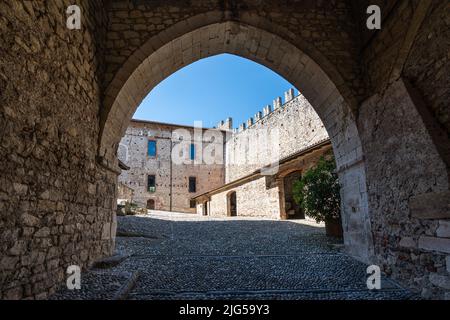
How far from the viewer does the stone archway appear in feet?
13.5

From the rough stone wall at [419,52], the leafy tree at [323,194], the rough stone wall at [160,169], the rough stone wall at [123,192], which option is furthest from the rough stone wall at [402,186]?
the rough stone wall at [160,169]

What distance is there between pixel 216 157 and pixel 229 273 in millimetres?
22464

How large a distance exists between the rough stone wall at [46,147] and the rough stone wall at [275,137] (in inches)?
483

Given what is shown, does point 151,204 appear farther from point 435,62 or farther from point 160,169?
point 435,62

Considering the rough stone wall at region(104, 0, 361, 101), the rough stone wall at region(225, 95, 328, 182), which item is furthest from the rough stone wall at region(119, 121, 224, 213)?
the rough stone wall at region(104, 0, 361, 101)

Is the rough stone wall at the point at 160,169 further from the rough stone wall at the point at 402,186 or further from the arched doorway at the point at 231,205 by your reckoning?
the rough stone wall at the point at 402,186

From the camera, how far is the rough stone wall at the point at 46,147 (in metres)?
2.14

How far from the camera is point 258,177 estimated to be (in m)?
14.1

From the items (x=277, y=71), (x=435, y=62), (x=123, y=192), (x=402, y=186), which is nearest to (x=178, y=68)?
(x=277, y=71)

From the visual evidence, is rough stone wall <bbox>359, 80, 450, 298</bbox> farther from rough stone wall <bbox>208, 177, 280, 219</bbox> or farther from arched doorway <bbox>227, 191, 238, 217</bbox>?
arched doorway <bbox>227, 191, 238, 217</bbox>

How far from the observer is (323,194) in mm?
5938

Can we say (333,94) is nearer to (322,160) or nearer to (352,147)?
(352,147)
